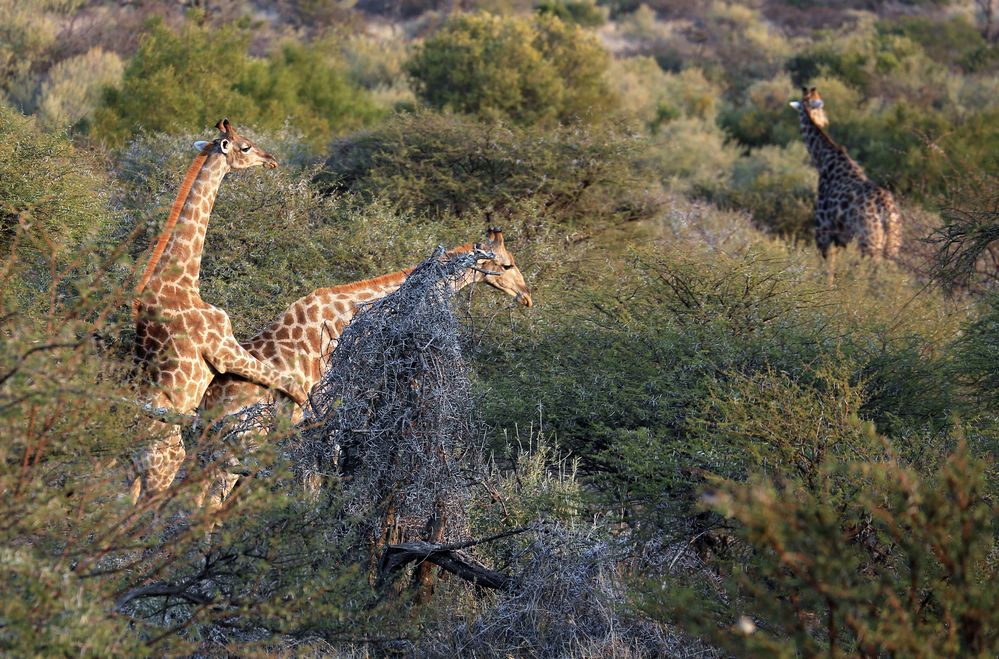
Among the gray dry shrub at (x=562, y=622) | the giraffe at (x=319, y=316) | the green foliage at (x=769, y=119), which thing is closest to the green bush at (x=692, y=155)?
the green foliage at (x=769, y=119)

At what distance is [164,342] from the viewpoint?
664 centimetres

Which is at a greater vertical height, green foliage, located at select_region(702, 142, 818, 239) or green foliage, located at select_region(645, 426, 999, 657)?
green foliage, located at select_region(645, 426, 999, 657)

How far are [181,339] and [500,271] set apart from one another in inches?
69.5

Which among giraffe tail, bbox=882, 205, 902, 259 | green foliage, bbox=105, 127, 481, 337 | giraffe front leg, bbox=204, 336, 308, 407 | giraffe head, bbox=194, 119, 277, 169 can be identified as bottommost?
giraffe tail, bbox=882, 205, 902, 259

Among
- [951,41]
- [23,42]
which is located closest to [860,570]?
[23,42]

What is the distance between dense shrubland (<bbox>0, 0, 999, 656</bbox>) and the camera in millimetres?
3961

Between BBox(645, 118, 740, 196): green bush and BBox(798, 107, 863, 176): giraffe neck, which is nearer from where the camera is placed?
BBox(798, 107, 863, 176): giraffe neck

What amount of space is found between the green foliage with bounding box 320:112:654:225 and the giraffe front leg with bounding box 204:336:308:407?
16.0ft

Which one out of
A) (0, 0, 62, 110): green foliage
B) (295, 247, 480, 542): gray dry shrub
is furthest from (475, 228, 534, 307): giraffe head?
(0, 0, 62, 110): green foliage

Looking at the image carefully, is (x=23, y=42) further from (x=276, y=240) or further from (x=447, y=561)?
(x=447, y=561)

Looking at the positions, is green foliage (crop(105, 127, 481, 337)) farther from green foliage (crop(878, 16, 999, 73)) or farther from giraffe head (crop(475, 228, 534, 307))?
green foliage (crop(878, 16, 999, 73))

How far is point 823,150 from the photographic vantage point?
1386cm

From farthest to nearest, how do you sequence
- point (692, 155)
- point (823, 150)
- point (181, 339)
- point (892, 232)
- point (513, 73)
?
1. point (692, 155)
2. point (513, 73)
3. point (823, 150)
4. point (892, 232)
5. point (181, 339)

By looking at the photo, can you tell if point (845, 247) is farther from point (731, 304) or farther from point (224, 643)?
point (224, 643)
